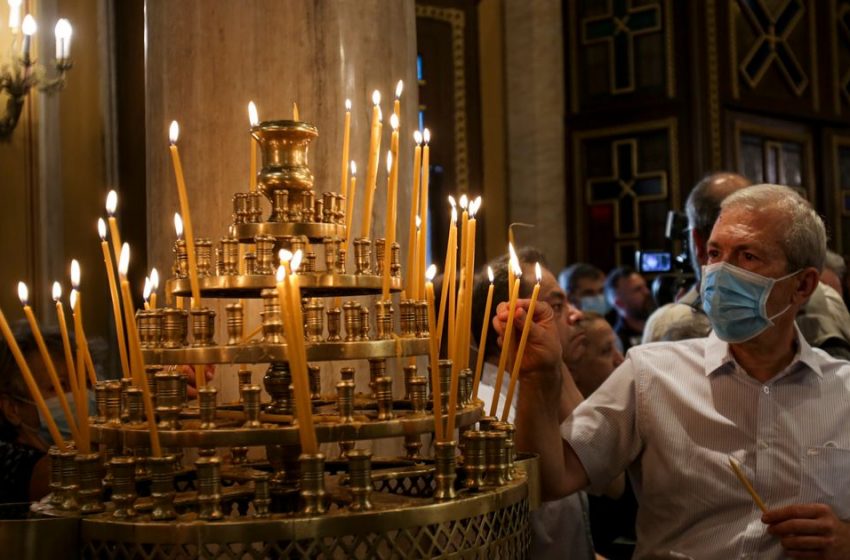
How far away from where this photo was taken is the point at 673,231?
429 centimetres

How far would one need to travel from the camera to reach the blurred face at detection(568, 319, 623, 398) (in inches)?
148

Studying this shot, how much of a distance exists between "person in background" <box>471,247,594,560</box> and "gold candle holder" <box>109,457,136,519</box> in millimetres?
1131

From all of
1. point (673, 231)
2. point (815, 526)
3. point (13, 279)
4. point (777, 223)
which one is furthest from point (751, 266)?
point (13, 279)

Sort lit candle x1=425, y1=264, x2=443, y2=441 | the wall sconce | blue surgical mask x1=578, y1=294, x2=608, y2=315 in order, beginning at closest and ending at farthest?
1. lit candle x1=425, y1=264, x2=443, y2=441
2. the wall sconce
3. blue surgical mask x1=578, y1=294, x2=608, y2=315

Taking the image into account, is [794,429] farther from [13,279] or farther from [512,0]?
[512,0]

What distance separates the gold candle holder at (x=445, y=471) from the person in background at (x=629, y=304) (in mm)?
4846

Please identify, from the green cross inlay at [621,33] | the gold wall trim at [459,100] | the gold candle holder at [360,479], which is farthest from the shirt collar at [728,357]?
the green cross inlay at [621,33]

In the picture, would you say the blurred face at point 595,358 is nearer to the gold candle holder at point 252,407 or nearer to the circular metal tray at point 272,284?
the circular metal tray at point 272,284

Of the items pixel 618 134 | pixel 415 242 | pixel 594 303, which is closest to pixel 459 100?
pixel 618 134

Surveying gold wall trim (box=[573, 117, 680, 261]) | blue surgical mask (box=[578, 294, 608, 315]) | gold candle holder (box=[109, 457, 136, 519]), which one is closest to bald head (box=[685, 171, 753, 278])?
gold candle holder (box=[109, 457, 136, 519])

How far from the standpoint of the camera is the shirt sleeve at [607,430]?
7.59 feet

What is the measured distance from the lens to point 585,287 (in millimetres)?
6543

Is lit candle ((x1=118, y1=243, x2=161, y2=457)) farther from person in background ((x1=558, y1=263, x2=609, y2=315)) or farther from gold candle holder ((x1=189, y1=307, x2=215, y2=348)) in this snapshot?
person in background ((x1=558, y1=263, x2=609, y2=315))

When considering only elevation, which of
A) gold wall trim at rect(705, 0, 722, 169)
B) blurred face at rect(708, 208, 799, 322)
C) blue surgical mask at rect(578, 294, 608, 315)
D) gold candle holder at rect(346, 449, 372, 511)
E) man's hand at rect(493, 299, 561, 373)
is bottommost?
gold candle holder at rect(346, 449, 372, 511)
